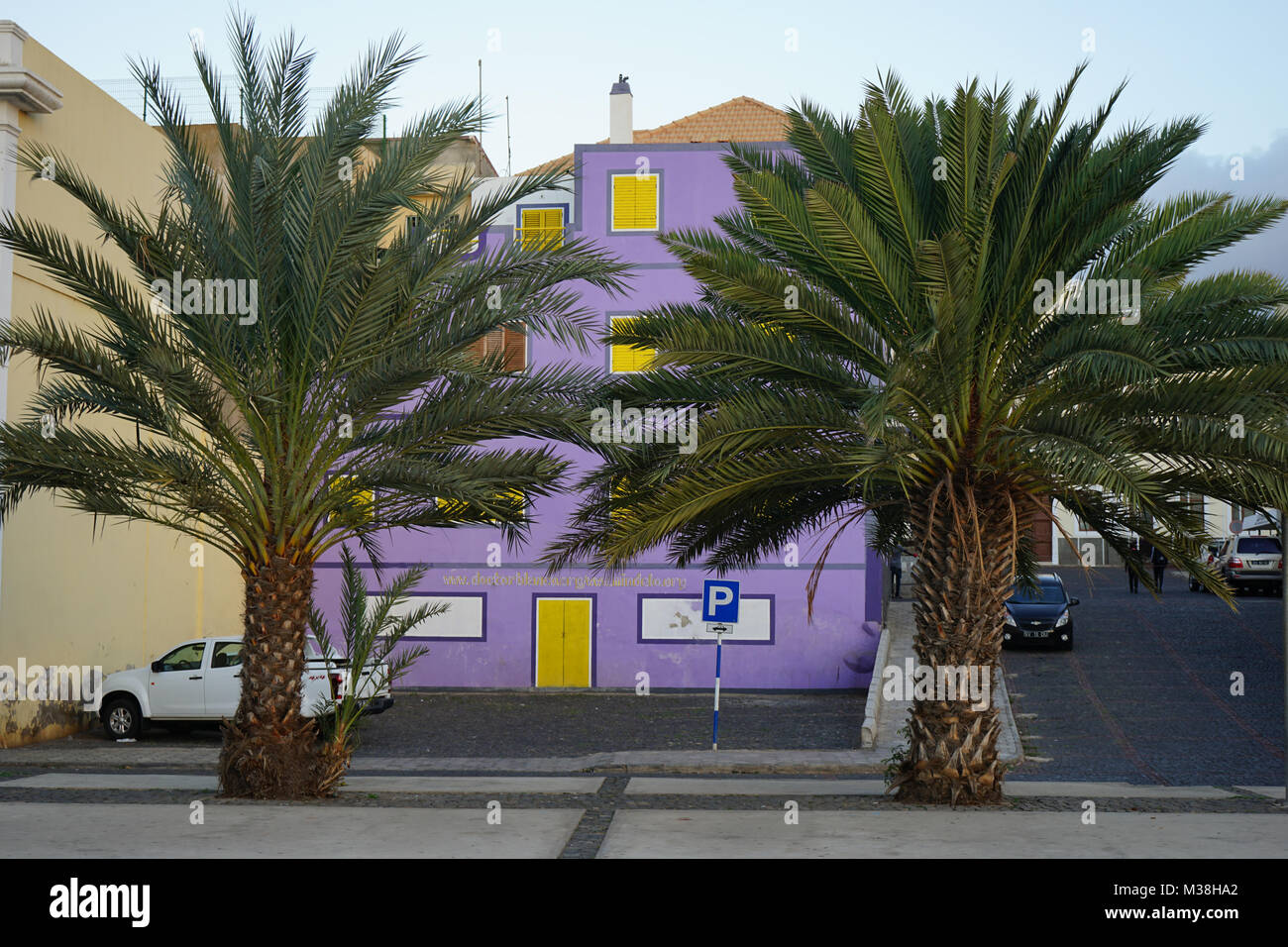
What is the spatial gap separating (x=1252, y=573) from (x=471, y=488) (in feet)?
108

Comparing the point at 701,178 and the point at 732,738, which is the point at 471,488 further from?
the point at 701,178

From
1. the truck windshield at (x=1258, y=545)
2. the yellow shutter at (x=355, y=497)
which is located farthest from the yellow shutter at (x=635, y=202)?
the truck windshield at (x=1258, y=545)

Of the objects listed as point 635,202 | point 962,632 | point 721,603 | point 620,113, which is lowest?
point 721,603

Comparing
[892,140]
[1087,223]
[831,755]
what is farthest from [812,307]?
[831,755]

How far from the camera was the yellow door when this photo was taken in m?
25.5

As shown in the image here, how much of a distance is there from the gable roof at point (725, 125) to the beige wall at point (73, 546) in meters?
14.9

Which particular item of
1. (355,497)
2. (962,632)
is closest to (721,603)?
(962,632)

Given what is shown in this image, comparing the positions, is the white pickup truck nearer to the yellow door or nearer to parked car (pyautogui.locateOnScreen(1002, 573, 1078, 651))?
the yellow door

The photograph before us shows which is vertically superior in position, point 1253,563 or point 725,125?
point 725,125

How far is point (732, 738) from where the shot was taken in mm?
18672

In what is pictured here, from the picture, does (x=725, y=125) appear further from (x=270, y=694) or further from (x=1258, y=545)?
(x=270, y=694)

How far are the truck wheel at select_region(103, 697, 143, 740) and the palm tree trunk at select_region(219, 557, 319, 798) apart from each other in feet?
28.5

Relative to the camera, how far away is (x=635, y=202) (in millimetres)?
25828

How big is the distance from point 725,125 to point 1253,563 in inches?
801
